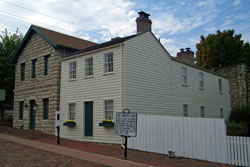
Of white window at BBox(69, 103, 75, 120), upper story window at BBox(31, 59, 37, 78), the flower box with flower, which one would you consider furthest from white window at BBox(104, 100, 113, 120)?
upper story window at BBox(31, 59, 37, 78)

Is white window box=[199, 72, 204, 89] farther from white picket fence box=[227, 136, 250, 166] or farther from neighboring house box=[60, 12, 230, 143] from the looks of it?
white picket fence box=[227, 136, 250, 166]

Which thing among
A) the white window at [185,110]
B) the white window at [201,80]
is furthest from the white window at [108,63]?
the white window at [201,80]

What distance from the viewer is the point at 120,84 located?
1429 cm

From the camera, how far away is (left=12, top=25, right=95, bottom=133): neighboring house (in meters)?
18.9

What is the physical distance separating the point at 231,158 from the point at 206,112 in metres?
12.6

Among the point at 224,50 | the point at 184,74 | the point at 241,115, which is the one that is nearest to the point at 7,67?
the point at 184,74

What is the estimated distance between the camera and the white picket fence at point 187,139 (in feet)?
33.9

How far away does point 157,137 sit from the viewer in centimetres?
1241

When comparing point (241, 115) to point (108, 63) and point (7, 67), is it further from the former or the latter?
point (7, 67)

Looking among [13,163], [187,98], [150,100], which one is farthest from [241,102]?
[13,163]

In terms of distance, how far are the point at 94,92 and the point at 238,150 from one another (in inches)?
339

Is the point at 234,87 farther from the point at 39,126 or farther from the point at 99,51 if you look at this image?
the point at 39,126

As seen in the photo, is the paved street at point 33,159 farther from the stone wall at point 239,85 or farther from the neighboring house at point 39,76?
the stone wall at point 239,85

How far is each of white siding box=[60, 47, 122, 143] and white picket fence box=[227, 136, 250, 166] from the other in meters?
5.82
